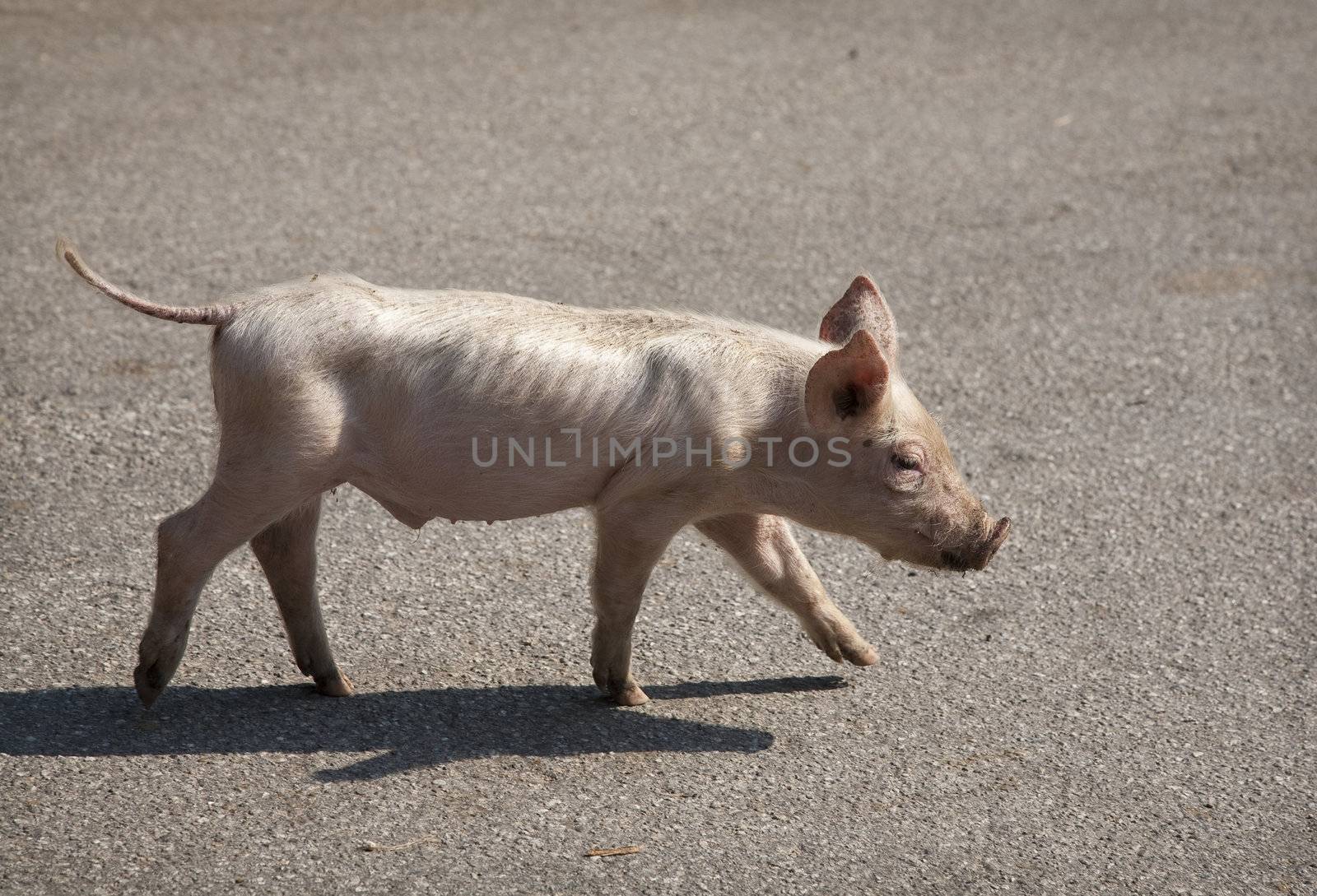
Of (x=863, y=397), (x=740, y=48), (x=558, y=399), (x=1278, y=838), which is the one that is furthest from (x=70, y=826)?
(x=740, y=48)

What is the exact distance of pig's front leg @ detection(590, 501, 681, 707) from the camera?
3.99 meters

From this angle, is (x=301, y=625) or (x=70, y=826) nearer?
(x=70, y=826)

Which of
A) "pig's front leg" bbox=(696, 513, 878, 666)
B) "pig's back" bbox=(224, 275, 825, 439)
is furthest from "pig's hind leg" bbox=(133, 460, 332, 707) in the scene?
"pig's front leg" bbox=(696, 513, 878, 666)

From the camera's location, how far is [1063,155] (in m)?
9.35

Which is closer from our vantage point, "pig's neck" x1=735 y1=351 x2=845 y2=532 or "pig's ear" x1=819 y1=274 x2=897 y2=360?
"pig's neck" x1=735 y1=351 x2=845 y2=532

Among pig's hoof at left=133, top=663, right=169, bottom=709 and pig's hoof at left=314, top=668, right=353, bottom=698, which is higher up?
pig's hoof at left=133, top=663, right=169, bottom=709

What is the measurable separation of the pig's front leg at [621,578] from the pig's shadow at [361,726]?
0.11 meters

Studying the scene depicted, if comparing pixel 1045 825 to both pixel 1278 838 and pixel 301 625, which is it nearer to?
pixel 1278 838

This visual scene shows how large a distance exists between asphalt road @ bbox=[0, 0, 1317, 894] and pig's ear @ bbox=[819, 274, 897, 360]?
3.55 ft

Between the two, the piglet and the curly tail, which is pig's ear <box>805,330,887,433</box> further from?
the curly tail

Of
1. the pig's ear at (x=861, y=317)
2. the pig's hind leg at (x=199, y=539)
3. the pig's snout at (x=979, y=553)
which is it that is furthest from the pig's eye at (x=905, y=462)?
the pig's hind leg at (x=199, y=539)

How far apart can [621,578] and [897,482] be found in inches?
31.9

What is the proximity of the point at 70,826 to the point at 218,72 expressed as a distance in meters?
7.10

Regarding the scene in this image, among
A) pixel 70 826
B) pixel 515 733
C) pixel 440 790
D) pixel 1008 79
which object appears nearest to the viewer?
pixel 70 826
